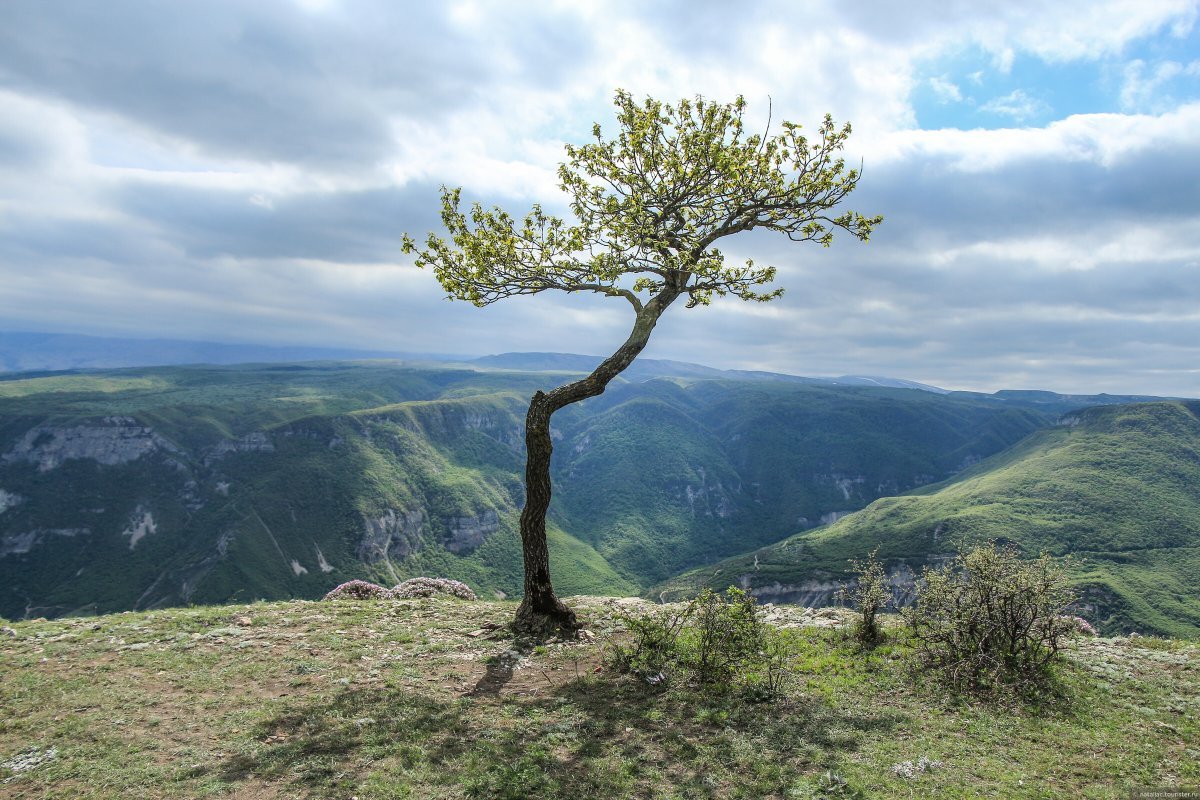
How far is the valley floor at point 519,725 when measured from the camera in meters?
8.50

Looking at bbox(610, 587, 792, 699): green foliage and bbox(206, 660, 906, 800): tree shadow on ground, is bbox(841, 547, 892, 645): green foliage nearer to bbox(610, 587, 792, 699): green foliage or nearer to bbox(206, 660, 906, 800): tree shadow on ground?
bbox(610, 587, 792, 699): green foliage

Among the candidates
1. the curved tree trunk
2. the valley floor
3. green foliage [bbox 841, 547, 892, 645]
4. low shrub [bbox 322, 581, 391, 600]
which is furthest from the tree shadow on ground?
low shrub [bbox 322, 581, 391, 600]

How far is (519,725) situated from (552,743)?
97 centimetres

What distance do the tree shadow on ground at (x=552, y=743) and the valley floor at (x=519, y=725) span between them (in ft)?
0.14

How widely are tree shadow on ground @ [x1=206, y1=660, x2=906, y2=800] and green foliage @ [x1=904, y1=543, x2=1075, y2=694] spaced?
295 centimetres

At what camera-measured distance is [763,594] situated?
18862cm

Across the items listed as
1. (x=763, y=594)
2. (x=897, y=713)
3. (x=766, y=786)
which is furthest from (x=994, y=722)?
(x=763, y=594)

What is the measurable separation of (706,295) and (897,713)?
12.4 m

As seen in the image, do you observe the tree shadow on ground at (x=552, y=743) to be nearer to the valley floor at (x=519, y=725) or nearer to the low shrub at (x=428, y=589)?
the valley floor at (x=519, y=725)

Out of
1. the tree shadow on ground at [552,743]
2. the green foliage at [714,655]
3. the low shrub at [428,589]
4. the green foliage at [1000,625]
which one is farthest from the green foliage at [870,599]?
the low shrub at [428,589]

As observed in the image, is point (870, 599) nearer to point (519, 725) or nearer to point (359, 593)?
point (519, 725)

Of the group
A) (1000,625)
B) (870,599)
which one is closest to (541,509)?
(870,599)

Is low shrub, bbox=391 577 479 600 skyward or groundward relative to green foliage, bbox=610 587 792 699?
groundward

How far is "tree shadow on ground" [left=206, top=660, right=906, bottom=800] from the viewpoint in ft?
28.0
